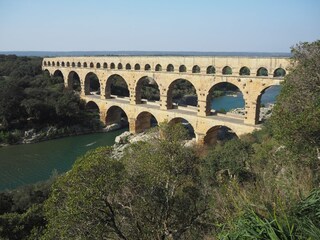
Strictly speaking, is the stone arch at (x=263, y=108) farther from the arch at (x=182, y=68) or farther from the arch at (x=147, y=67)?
the arch at (x=147, y=67)

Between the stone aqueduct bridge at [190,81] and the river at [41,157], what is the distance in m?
3.62

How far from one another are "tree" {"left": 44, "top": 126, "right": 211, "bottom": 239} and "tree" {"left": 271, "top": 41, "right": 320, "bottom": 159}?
2.91m

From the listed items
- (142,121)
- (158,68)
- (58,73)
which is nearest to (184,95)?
(58,73)

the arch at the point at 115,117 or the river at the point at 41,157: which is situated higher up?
the arch at the point at 115,117

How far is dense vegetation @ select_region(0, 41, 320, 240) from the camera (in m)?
6.41

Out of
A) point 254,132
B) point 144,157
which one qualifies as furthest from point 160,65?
point 144,157

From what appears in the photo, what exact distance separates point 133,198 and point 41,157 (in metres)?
17.5

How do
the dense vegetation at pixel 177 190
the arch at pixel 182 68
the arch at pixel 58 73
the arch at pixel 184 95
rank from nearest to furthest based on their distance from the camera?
the dense vegetation at pixel 177 190 < the arch at pixel 182 68 < the arch at pixel 58 73 < the arch at pixel 184 95

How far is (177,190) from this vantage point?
9.77m

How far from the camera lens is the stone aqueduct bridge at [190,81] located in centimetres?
1995

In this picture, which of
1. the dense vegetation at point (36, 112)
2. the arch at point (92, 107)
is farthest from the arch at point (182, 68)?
the arch at point (92, 107)

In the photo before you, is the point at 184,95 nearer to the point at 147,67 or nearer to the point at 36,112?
the point at 147,67

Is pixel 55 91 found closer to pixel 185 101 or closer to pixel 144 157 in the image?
pixel 185 101

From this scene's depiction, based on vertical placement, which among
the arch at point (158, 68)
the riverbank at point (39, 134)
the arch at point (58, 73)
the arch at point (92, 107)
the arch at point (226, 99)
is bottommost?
the riverbank at point (39, 134)
